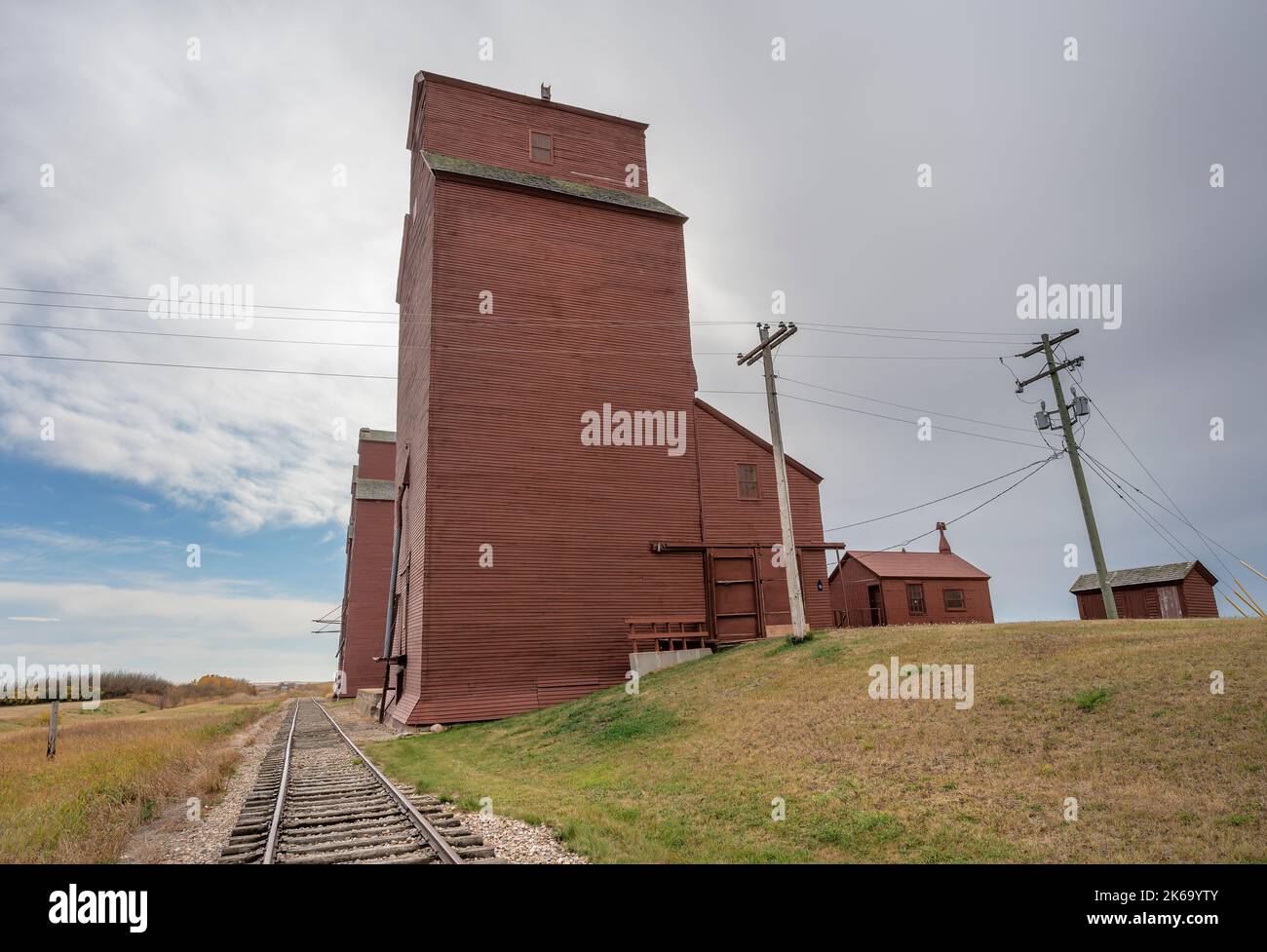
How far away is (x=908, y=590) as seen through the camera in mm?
39062

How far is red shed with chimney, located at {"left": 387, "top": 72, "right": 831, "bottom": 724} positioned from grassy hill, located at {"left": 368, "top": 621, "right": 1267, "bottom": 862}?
23.4ft

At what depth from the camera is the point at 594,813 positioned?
9820mm

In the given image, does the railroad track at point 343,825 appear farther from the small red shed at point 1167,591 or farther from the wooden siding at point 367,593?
the small red shed at point 1167,591

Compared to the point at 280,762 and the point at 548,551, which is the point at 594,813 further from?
the point at 548,551

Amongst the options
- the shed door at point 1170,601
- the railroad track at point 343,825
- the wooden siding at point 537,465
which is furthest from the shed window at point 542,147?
the shed door at point 1170,601

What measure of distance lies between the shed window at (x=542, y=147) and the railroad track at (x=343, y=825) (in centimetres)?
2486

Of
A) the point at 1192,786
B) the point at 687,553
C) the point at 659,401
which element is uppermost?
the point at 659,401

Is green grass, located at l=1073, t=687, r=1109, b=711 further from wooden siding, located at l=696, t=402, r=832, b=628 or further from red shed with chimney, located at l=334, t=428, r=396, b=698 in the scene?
red shed with chimney, located at l=334, t=428, r=396, b=698

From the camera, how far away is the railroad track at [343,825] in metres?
7.68

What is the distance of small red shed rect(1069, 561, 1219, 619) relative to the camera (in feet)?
127
